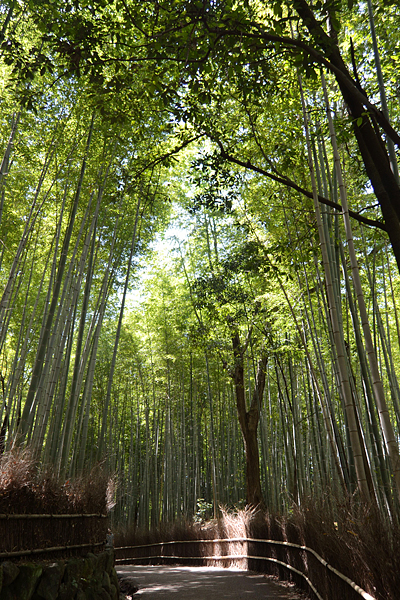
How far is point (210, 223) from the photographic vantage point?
9.12m

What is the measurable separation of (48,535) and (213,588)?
6.38ft

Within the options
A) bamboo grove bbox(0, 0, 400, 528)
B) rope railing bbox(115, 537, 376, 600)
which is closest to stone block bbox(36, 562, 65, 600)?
bamboo grove bbox(0, 0, 400, 528)

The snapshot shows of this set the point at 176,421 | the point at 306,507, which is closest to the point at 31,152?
the point at 306,507

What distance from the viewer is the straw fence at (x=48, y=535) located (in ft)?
8.78

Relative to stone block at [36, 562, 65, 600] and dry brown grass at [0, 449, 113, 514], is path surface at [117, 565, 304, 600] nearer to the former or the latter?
dry brown grass at [0, 449, 113, 514]

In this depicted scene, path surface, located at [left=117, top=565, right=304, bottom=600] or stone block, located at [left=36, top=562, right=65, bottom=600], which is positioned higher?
stone block, located at [left=36, top=562, right=65, bottom=600]

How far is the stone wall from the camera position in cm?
253

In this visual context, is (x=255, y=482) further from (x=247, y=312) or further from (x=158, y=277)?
(x=158, y=277)

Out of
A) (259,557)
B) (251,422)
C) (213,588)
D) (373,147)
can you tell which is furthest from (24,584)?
(251,422)

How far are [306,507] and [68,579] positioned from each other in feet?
6.25

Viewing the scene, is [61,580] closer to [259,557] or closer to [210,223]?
[259,557]

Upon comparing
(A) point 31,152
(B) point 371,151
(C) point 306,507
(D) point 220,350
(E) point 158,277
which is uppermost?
(E) point 158,277

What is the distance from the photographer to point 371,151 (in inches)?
105

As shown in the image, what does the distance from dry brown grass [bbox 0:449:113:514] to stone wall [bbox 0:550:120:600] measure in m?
0.35
